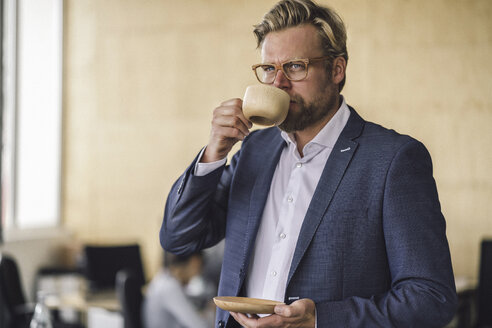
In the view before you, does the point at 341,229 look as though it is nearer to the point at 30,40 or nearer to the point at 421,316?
the point at 421,316

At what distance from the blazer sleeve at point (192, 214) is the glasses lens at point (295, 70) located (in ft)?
0.94

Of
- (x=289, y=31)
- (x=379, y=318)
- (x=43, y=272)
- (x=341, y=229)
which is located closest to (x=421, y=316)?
(x=379, y=318)

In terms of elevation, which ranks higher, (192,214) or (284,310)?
(192,214)

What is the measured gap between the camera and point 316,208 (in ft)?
4.48

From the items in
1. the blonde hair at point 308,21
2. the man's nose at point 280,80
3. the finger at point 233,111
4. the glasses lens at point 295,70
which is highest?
the blonde hair at point 308,21

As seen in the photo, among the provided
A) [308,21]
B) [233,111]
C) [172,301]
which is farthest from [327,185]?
[172,301]

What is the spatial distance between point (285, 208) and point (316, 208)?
0.12 metres

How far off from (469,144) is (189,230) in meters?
4.36

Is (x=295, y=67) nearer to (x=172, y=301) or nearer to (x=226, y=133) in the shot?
(x=226, y=133)

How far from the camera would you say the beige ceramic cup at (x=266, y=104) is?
1.34m

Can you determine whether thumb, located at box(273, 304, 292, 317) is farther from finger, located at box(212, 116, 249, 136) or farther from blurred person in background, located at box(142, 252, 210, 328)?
blurred person in background, located at box(142, 252, 210, 328)

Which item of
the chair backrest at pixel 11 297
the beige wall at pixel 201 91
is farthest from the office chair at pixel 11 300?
the beige wall at pixel 201 91

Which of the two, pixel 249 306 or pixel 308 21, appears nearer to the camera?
pixel 249 306

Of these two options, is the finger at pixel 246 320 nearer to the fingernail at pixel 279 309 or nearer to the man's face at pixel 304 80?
the fingernail at pixel 279 309
